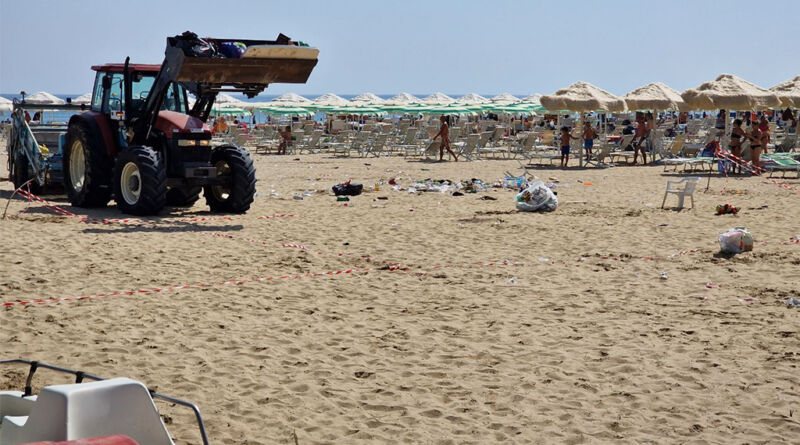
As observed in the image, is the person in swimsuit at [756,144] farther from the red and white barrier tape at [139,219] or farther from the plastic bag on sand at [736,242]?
the red and white barrier tape at [139,219]

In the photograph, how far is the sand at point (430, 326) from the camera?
4.74m

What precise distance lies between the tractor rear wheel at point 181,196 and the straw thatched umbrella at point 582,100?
1172cm

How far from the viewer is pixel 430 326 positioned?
6.57 meters

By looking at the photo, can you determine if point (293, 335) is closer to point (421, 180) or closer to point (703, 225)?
point (703, 225)

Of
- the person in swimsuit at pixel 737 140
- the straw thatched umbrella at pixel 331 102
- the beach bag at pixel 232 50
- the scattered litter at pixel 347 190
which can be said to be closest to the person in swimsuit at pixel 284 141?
the straw thatched umbrella at pixel 331 102

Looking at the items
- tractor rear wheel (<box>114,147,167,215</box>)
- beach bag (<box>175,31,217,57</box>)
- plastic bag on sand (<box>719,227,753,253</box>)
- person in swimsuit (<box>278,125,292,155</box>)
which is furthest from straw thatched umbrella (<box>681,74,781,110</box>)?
tractor rear wheel (<box>114,147,167,215</box>)

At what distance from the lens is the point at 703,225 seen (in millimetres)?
11484

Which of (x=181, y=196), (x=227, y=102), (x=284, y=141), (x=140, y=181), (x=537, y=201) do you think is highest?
(x=227, y=102)

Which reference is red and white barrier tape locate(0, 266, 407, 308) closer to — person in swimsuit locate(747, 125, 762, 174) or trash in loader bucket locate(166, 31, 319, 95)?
trash in loader bucket locate(166, 31, 319, 95)

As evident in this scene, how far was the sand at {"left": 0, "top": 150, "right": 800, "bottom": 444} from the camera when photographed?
4738mm

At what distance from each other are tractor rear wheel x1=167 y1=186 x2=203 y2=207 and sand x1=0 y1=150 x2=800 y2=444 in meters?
1.22

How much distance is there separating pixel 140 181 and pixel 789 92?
19.3 meters

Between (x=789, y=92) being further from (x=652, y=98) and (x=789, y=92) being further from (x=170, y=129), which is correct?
(x=170, y=129)

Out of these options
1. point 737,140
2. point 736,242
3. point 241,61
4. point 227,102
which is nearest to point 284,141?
point 737,140
